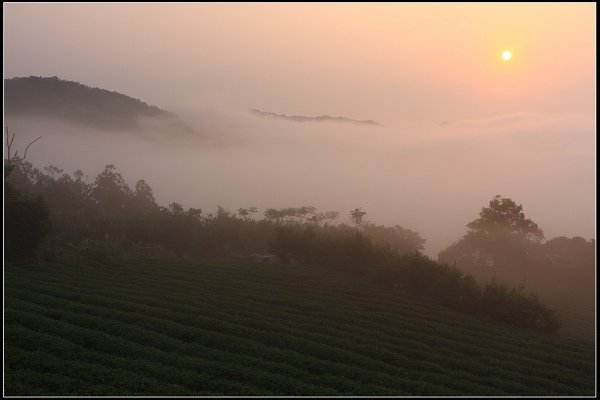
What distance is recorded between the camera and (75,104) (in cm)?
14550

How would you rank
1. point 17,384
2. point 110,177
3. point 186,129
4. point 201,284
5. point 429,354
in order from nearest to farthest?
point 17,384 → point 429,354 → point 201,284 → point 110,177 → point 186,129

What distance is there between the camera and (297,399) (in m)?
13.3

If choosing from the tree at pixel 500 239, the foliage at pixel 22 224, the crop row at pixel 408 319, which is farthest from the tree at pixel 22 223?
the tree at pixel 500 239

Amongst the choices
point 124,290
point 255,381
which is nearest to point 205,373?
point 255,381

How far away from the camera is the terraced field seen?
1355 cm

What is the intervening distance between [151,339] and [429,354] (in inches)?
378

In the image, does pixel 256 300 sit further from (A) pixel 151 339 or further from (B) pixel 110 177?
(B) pixel 110 177

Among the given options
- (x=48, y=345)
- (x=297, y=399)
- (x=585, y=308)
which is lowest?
(x=585, y=308)

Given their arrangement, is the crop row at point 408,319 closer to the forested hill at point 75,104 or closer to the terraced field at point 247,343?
the terraced field at point 247,343

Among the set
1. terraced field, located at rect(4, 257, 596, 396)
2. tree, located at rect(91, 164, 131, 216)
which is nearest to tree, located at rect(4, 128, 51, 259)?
terraced field, located at rect(4, 257, 596, 396)

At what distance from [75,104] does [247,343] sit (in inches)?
5700

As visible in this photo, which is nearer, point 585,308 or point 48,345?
point 48,345

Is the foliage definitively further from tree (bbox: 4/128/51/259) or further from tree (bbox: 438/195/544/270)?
tree (bbox: 438/195/544/270)

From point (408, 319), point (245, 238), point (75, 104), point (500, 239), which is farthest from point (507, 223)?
point (75, 104)
